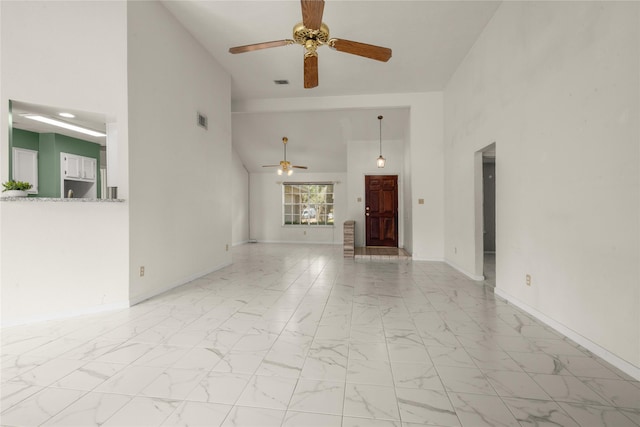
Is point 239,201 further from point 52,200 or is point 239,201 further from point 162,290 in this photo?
point 52,200

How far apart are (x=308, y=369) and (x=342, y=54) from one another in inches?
176

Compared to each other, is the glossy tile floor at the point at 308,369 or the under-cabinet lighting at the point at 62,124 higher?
the under-cabinet lighting at the point at 62,124

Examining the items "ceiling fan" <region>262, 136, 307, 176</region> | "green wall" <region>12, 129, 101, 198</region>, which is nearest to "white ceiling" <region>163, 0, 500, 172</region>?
"ceiling fan" <region>262, 136, 307, 176</region>

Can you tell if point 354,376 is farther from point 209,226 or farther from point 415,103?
point 415,103

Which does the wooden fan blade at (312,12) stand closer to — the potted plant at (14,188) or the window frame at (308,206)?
the potted plant at (14,188)

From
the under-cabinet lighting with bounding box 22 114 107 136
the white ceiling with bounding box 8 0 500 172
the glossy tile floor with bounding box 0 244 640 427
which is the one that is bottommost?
the glossy tile floor with bounding box 0 244 640 427

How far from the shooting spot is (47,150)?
9.62ft

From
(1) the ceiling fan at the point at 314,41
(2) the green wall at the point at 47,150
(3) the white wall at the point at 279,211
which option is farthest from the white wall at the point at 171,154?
(3) the white wall at the point at 279,211

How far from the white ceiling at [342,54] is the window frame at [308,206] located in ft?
6.98

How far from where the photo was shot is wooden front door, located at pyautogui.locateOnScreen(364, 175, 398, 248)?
8.38 m

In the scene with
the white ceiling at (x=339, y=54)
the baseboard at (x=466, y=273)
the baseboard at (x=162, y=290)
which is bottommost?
the baseboard at (x=466, y=273)

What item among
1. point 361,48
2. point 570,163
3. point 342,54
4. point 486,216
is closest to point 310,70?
point 361,48

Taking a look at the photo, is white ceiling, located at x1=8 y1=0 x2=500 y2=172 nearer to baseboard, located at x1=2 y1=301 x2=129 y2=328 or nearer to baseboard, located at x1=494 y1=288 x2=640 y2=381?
baseboard, located at x1=2 y1=301 x2=129 y2=328

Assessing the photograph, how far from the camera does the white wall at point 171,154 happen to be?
3354mm
